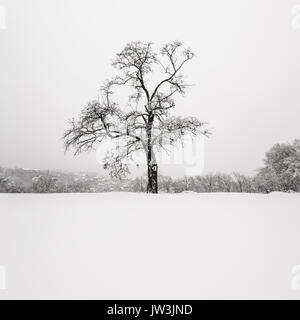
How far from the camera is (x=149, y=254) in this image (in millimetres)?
4117

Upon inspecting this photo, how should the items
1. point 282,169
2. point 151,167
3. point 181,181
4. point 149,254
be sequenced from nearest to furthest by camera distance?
1. point 149,254
2. point 151,167
3. point 282,169
4. point 181,181

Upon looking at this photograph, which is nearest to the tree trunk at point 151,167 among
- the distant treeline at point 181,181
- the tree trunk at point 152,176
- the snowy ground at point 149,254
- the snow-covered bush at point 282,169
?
the tree trunk at point 152,176

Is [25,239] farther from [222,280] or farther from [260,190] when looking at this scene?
[260,190]

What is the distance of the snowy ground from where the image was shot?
3221 mm

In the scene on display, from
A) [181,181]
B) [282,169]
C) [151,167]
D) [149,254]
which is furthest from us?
[181,181]

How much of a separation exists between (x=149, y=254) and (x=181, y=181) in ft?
48.9

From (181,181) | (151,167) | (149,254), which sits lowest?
(149,254)

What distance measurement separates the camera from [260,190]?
2022 centimetres

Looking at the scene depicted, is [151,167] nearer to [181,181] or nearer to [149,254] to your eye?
[181,181]

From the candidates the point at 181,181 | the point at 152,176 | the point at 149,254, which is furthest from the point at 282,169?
the point at 149,254

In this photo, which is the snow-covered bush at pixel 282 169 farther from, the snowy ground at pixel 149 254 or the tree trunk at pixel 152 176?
the snowy ground at pixel 149 254

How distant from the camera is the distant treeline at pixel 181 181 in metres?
15.8

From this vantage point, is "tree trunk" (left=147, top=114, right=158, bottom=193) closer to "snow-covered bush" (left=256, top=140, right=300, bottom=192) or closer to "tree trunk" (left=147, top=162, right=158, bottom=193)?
"tree trunk" (left=147, top=162, right=158, bottom=193)

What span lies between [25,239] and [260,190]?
18185mm
